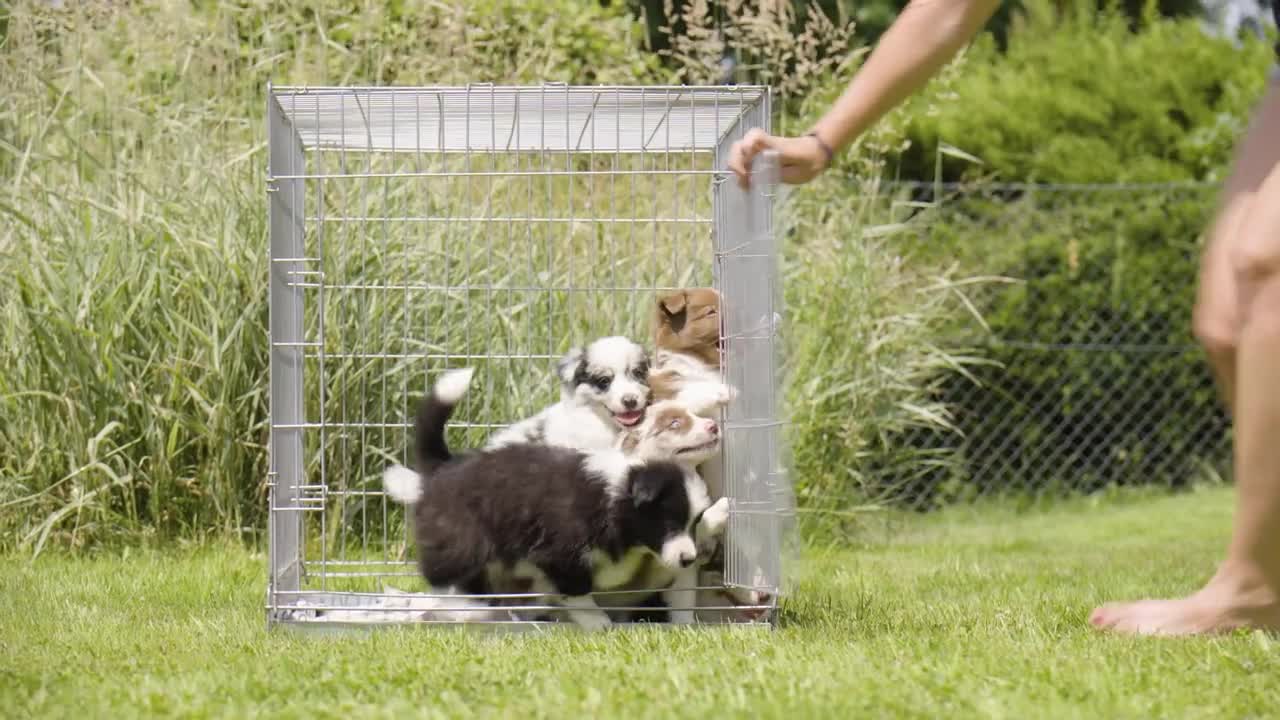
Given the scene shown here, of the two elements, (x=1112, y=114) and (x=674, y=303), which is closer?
(x=674, y=303)

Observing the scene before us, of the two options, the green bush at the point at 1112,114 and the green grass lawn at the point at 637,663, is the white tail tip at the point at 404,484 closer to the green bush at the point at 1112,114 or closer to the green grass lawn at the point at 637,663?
the green grass lawn at the point at 637,663

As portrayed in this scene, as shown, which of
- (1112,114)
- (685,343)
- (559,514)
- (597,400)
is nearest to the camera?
(559,514)

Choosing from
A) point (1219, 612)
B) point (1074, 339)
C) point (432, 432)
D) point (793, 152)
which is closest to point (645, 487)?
point (432, 432)

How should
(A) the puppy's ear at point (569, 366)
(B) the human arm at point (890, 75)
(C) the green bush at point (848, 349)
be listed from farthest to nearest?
(C) the green bush at point (848, 349) → (A) the puppy's ear at point (569, 366) → (B) the human arm at point (890, 75)

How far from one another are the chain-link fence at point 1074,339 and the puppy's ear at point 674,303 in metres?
3.82

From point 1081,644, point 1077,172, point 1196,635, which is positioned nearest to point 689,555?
point 1081,644

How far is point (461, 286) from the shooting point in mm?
3625

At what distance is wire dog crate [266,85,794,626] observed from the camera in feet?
9.77

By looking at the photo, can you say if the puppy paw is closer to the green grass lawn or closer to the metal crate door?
the metal crate door

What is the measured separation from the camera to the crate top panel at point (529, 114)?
3.03 meters

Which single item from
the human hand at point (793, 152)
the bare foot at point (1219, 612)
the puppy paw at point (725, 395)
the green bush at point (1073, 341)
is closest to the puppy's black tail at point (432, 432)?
the puppy paw at point (725, 395)

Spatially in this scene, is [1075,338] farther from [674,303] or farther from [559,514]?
[559,514]

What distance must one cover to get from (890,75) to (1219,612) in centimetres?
115

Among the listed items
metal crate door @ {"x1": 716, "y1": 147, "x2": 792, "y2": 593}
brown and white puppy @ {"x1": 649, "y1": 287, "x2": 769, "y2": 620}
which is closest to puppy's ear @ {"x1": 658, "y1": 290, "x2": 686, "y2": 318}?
brown and white puppy @ {"x1": 649, "y1": 287, "x2": 769, "y2": 620}
